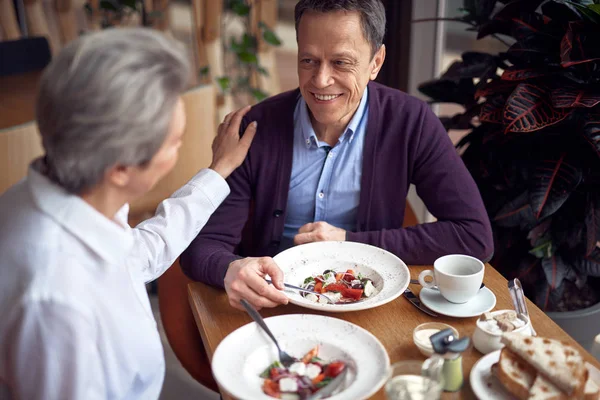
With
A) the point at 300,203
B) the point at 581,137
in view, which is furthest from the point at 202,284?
the point at 581,137

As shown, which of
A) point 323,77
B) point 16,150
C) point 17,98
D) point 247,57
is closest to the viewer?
point 323,77

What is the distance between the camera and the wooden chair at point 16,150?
2256 millimetres

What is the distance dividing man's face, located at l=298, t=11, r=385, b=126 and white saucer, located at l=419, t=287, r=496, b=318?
616 millimetres

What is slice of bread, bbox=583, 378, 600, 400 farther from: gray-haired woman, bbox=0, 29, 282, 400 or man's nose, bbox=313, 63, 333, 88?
man's nose, bbox=313, 63, 333, 88

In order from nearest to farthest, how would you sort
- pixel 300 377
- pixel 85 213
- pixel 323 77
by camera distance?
pixel 85 213 → pixel 300 377 → pixel 323 77

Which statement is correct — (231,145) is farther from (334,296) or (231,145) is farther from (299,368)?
(299,368)

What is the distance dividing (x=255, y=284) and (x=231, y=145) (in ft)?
1.87

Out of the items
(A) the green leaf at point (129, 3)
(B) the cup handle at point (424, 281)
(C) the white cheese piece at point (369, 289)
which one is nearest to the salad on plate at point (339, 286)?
(C) the white cheese piece at point (369, 289)

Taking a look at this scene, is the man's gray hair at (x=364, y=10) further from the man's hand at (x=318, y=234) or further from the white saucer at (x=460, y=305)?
the white saucer at (x=460, y=305)

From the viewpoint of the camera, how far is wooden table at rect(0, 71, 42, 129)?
3.18 meters

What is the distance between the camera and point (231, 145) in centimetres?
176

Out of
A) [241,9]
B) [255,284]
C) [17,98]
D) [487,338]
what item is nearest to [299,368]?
[255,284]

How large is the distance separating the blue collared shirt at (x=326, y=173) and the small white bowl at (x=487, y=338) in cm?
67

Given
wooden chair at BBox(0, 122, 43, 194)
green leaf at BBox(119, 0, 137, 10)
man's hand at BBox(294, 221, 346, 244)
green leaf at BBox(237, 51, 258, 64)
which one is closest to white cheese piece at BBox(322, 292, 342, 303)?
man's hand at BBox(294, 221, 346, 244)
